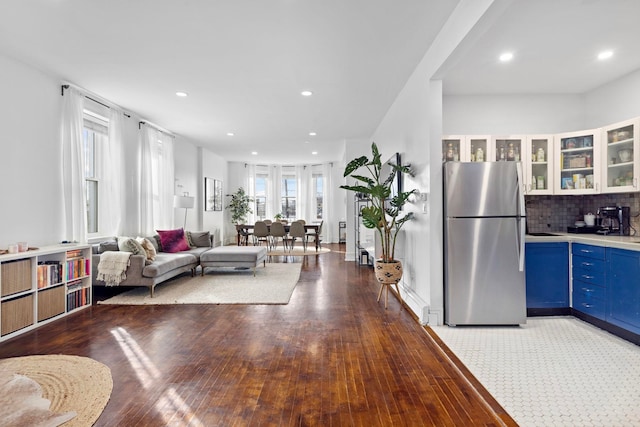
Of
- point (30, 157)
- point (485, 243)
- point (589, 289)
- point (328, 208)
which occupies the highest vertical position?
point (30, 157)

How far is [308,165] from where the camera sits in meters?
12.1

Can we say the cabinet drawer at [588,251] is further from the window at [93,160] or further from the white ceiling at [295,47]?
the window at [93,160]

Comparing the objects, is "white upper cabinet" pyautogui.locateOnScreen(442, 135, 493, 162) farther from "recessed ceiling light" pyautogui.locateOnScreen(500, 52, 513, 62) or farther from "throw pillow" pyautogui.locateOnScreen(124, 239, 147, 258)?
"throw pillow" pyautogui.locateOnScreen(124, 239, 147, 258)

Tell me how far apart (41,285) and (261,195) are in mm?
8837

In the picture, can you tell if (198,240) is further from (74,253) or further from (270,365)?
(270,365)

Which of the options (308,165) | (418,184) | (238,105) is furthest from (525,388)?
(308,165)

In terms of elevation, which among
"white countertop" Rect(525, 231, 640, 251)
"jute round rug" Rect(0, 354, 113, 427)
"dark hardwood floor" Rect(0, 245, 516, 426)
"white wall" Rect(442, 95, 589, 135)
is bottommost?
"dark hardwood floor" Rect(0, 245, 516, 426)

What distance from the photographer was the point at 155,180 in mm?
6340

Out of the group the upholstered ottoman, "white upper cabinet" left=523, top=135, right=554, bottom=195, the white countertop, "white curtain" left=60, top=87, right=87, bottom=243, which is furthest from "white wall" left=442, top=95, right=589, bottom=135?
"white curtain" left=60, top=87, right=87, bottom=243

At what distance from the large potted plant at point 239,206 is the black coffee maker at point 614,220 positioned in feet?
30.9

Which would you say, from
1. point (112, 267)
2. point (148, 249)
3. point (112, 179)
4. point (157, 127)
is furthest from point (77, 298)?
point (157, 127)

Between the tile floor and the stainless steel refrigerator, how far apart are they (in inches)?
8.5

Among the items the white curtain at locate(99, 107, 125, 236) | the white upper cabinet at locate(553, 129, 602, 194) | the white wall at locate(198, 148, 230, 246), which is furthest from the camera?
the white wall at locate(198, 148, 230, 246)

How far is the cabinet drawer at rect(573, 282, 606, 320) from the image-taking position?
332 centimetres
